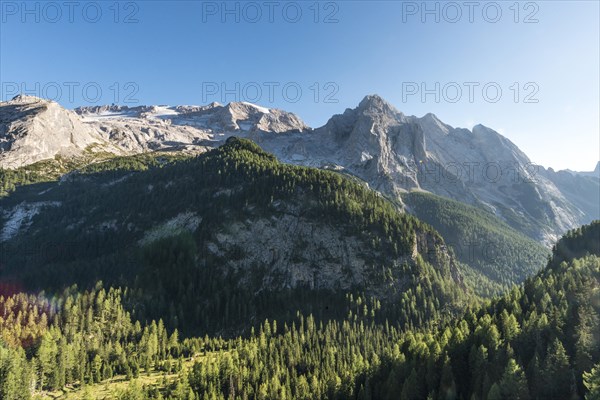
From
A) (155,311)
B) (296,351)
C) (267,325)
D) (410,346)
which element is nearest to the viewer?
(410,346)

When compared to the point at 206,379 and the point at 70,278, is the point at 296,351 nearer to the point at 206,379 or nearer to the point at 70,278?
the point at 206,379

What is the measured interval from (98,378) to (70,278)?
86.5 metres

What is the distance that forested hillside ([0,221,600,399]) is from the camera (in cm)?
7838

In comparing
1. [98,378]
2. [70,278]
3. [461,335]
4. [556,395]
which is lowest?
[98,378]

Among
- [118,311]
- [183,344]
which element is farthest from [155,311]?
[183,344]

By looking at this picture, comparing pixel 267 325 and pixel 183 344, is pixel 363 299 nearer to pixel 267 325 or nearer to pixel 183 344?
pixel 267 325

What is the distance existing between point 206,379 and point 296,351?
34.4 meters

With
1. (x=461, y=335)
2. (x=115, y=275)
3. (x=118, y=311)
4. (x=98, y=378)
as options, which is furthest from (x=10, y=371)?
(x=461, y=335)

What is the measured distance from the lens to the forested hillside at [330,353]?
7838 cm

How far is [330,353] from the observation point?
136 m

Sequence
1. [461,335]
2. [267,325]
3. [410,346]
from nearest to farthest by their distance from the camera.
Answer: [461,335]
[410,346]
[267,325]

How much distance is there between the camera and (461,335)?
320 feet

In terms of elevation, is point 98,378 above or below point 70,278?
below

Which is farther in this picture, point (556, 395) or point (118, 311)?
point (118, 311)
